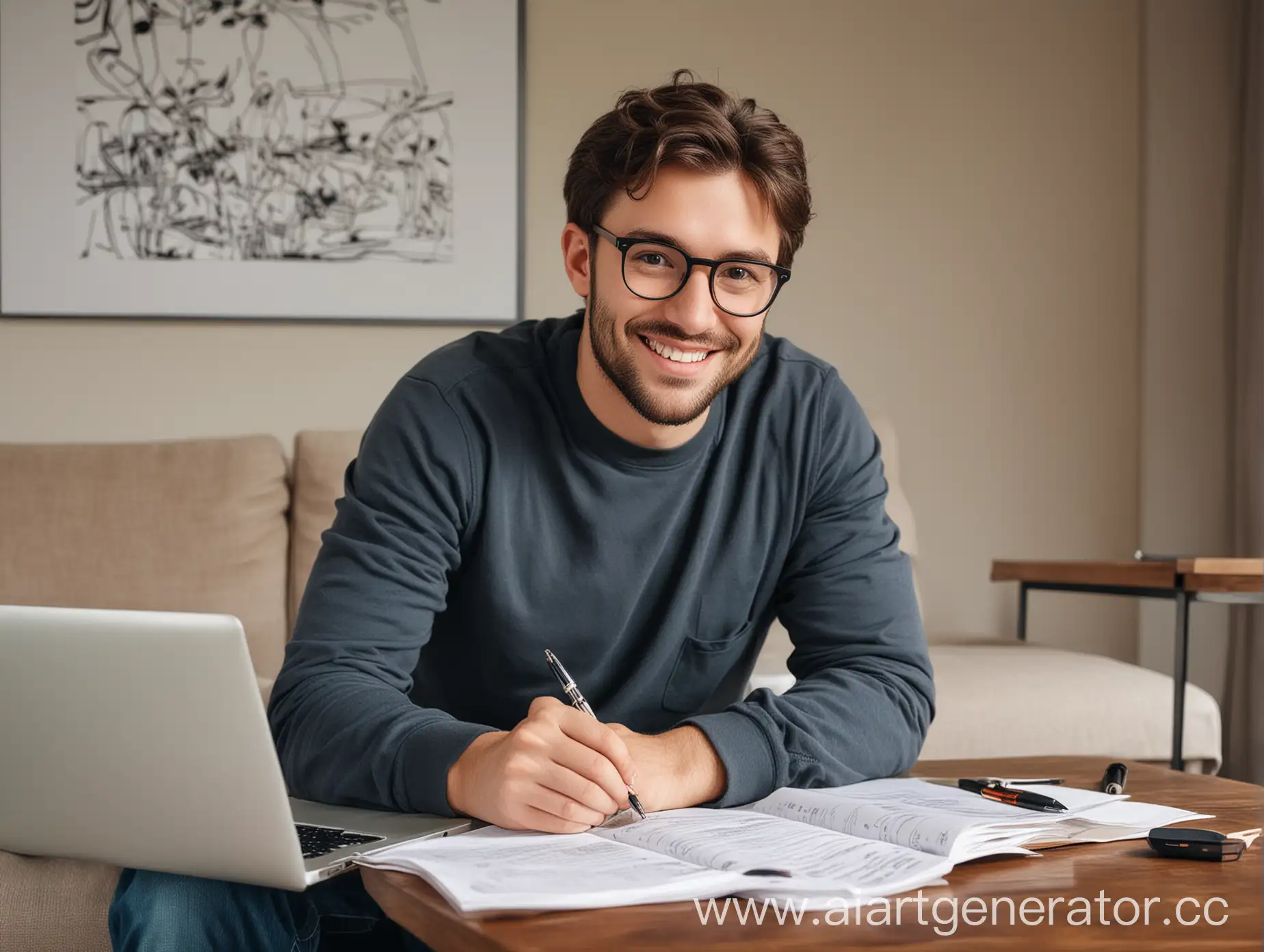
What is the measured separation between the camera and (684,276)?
1246 millimetres

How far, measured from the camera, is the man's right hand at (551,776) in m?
0.85

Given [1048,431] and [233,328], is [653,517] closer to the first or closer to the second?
[233,328]

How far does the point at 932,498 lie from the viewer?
3.34 meters

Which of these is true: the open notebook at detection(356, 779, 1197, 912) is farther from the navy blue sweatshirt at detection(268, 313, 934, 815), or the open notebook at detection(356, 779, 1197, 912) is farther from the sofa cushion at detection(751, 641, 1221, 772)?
the sofa cushion at detection(751, 641, 1221, 772)

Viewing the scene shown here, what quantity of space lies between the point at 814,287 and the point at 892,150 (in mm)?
435

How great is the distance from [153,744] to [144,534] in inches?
72.9

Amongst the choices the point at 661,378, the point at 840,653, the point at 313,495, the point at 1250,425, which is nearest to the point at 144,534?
the point at 313,495

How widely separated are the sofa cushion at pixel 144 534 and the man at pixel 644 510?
1.22 m

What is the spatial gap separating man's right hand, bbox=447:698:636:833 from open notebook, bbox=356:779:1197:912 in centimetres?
1

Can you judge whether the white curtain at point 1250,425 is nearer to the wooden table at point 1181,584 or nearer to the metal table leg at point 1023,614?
the metal table leg at point 1023,614

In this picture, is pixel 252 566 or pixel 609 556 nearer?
pixel 609 556

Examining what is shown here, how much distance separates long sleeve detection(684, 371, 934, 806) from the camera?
1041 millimetres

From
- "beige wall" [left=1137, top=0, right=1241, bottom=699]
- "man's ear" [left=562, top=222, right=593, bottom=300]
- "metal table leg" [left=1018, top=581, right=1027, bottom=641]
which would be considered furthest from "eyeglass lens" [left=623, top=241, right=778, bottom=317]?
"beige wall" [left=1137, top=0, right=1241, bottom=699]

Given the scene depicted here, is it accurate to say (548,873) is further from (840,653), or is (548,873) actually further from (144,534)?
(144,534)
